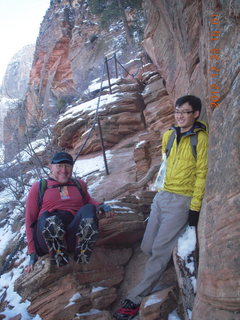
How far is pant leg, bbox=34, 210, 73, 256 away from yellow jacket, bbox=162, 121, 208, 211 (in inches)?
50.8

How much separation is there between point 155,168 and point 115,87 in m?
6.35

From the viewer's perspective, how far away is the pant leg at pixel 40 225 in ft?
11.1

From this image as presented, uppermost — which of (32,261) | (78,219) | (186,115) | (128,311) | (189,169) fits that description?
(186,115)

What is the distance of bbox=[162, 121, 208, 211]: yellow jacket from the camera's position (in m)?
3.05

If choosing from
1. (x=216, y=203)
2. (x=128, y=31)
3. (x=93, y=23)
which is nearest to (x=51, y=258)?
(x=216, y=203)

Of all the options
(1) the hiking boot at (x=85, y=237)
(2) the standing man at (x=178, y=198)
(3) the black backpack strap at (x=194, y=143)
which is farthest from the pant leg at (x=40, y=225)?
(3) the black backpack strap at (x=194, y=143)

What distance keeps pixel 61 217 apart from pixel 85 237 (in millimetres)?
412

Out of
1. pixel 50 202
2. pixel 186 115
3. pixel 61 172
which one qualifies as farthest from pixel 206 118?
pixel 50 202

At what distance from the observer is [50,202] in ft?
11.8

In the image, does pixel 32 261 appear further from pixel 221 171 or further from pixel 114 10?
pixel 114 10

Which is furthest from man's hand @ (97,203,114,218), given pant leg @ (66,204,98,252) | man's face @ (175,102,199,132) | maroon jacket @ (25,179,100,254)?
man's face @ (175,102,199,132)

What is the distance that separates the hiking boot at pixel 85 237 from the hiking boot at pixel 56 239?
0.59 feet

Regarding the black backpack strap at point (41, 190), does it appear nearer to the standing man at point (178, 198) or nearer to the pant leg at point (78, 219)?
the pant leg at point (78, 219)

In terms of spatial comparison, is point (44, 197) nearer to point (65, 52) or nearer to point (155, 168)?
point (155, 168)
